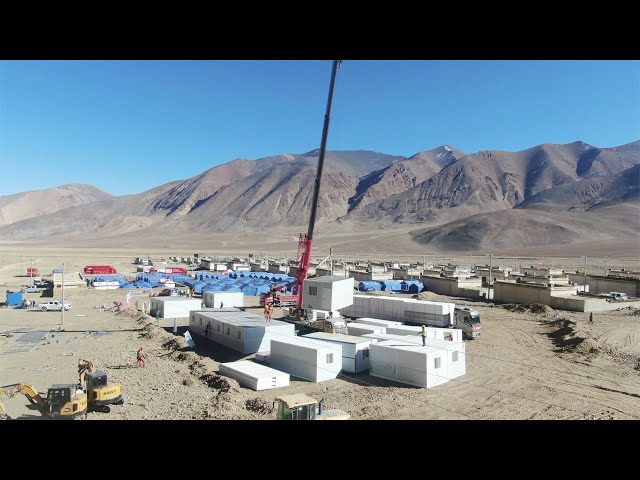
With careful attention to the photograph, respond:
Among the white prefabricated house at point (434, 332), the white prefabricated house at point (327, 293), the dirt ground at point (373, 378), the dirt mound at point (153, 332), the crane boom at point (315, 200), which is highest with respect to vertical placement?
the crane boom at point (315, 200)

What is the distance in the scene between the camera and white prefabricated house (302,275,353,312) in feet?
74.2

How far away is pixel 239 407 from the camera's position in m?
12.8

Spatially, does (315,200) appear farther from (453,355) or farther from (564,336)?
(564,336)

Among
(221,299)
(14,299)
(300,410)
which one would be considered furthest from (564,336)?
(14,299)

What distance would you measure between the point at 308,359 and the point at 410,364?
319 centimetres

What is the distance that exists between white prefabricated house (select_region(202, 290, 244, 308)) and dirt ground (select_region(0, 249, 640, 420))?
244 centimetres

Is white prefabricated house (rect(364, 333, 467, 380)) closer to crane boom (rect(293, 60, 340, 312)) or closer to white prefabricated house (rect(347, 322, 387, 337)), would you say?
white prefabricated house (rect(347, 322, 387, 337))

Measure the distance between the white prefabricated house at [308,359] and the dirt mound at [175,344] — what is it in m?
4.90

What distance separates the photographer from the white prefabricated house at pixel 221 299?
28234 mm

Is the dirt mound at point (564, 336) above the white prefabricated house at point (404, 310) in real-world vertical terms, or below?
below

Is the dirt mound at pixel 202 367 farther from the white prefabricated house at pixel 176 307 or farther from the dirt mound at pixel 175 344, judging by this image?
the white prefabricated house at pixel 176 307

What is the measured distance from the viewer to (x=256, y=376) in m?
14.9

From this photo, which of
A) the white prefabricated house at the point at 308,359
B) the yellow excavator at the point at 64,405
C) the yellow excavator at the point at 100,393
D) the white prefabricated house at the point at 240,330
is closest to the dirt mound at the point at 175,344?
the white prefabricated house at the point at 240,330
